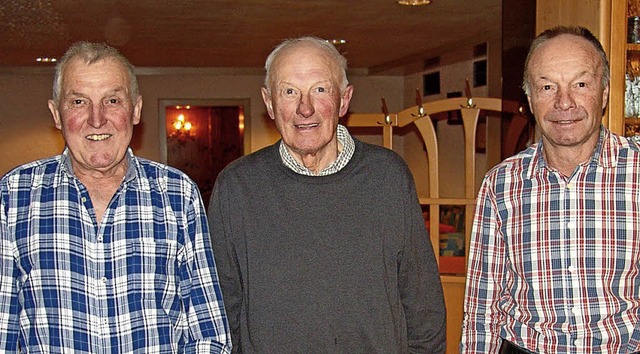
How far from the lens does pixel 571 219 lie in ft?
6.80

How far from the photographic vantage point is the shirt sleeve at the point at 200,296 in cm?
194

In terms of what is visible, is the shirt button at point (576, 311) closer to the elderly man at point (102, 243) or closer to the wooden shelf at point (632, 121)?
the elderly man at point (102, 243)

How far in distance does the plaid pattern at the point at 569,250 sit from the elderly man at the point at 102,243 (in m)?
0.84

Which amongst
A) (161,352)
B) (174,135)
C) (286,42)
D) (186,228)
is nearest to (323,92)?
(286,42)

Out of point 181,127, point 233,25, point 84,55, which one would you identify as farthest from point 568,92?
point 181,127

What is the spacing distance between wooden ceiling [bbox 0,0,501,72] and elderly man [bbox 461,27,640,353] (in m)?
3.21

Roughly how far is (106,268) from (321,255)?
0.55 meters

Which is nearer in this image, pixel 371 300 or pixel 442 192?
pixel 371 300

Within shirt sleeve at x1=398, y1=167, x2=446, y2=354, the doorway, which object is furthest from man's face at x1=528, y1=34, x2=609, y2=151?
the doorway

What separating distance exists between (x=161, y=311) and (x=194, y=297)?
10cm

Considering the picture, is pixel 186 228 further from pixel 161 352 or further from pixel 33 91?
pixel 33 91

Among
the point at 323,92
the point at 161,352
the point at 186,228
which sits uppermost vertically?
the point at 323,92

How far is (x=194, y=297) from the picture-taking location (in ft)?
6.36

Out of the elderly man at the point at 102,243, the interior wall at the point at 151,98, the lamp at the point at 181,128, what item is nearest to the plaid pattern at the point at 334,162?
the elderly man at the point at 102,243
